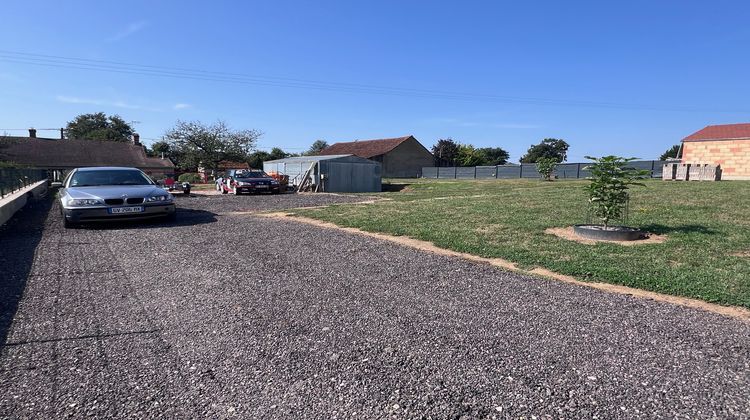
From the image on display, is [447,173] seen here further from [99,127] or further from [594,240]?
→ [99,127]

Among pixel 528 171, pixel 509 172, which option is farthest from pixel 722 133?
pixel 509 172

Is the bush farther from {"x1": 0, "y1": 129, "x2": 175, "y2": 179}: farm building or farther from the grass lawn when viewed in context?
the grass lawn

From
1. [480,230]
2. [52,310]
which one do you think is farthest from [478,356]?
[480,230]

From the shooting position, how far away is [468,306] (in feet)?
12.8

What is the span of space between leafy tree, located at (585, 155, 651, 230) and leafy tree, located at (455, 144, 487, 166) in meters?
69.9

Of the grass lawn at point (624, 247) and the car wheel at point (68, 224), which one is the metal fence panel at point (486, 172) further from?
the car wheel at point (68, 224)

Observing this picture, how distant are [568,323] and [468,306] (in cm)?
85

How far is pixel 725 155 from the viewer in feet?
111

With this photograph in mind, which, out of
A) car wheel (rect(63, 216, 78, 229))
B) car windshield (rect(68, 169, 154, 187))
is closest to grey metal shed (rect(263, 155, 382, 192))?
car windshield (rect(68, 169, 154, 187))

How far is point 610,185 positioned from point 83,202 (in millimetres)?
10257

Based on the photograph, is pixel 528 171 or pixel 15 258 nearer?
pixel 15 258

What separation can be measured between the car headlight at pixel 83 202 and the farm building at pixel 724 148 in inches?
1598

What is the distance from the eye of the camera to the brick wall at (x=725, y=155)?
1284 inches

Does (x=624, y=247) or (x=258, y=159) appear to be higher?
(x=258, y=159)
